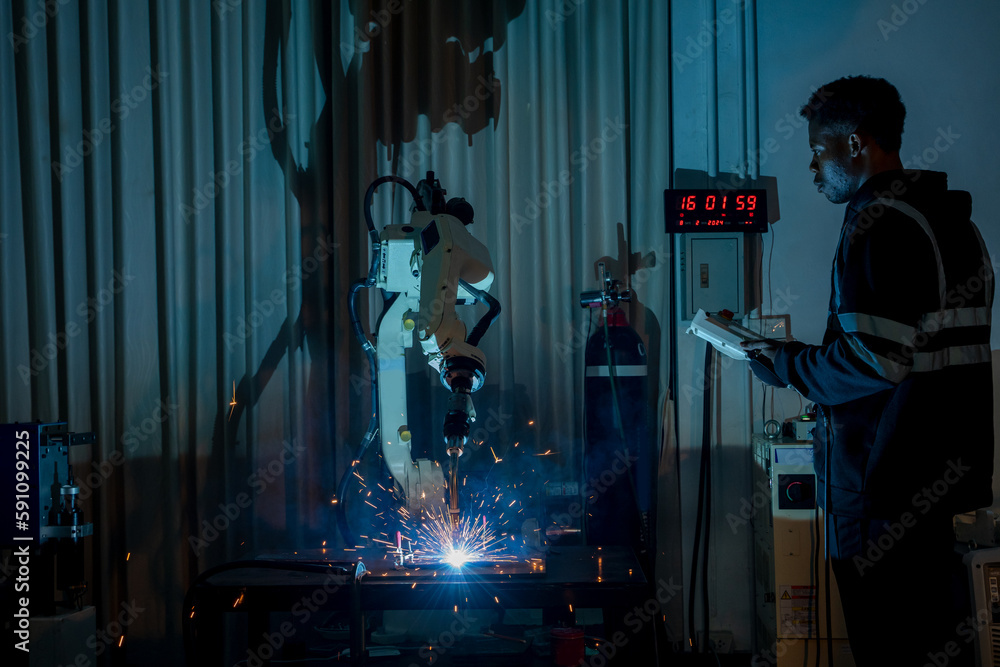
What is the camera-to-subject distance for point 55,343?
9.30 ft

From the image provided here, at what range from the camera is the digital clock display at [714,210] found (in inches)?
113

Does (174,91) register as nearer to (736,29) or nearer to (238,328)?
(238,328)

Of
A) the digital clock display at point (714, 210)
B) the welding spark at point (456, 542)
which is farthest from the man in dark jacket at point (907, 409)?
the digital clock display at point (714, 210)

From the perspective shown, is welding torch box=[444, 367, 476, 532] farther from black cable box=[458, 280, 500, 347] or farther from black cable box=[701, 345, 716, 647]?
black cable box=[701, 345, 716, 647]

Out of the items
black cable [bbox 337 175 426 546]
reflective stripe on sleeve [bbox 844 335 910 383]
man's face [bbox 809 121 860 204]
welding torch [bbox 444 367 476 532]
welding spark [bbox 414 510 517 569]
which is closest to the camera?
reflective stripe on sleeve [bbox 844 335 910 383]

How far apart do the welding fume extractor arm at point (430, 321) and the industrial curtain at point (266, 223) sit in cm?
81

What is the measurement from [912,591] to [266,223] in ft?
8.25

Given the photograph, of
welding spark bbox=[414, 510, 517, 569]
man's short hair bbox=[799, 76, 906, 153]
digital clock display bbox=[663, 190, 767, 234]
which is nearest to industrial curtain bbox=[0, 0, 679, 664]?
digital clock display bbox=[663, 190, 767, 234]

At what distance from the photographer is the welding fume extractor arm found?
5.34 feet

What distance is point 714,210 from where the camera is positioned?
287 cm

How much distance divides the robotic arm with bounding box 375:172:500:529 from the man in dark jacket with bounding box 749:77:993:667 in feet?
2.56

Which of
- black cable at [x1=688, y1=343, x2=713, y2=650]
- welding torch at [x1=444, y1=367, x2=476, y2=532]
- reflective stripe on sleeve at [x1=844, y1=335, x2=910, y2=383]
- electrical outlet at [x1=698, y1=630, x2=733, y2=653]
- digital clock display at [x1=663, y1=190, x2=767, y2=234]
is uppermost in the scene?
digital clock display at [x1=663, y1=190, x2=767, y2=234]

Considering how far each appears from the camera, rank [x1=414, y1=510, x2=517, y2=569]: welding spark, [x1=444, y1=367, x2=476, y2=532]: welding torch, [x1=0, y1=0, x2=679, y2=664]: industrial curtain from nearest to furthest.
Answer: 1. [x1=444, y1=367, x2=476, y2=532]: welding torch
2. [x1=414, y1=510, x2=517, y2=569]: welding spark
3. [x1=0, y1=0, x2=679, y2=664]: industrial curtain

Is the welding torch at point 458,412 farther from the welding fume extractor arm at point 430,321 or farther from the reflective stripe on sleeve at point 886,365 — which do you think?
the reflective stripe on sleeve at point 886,365
